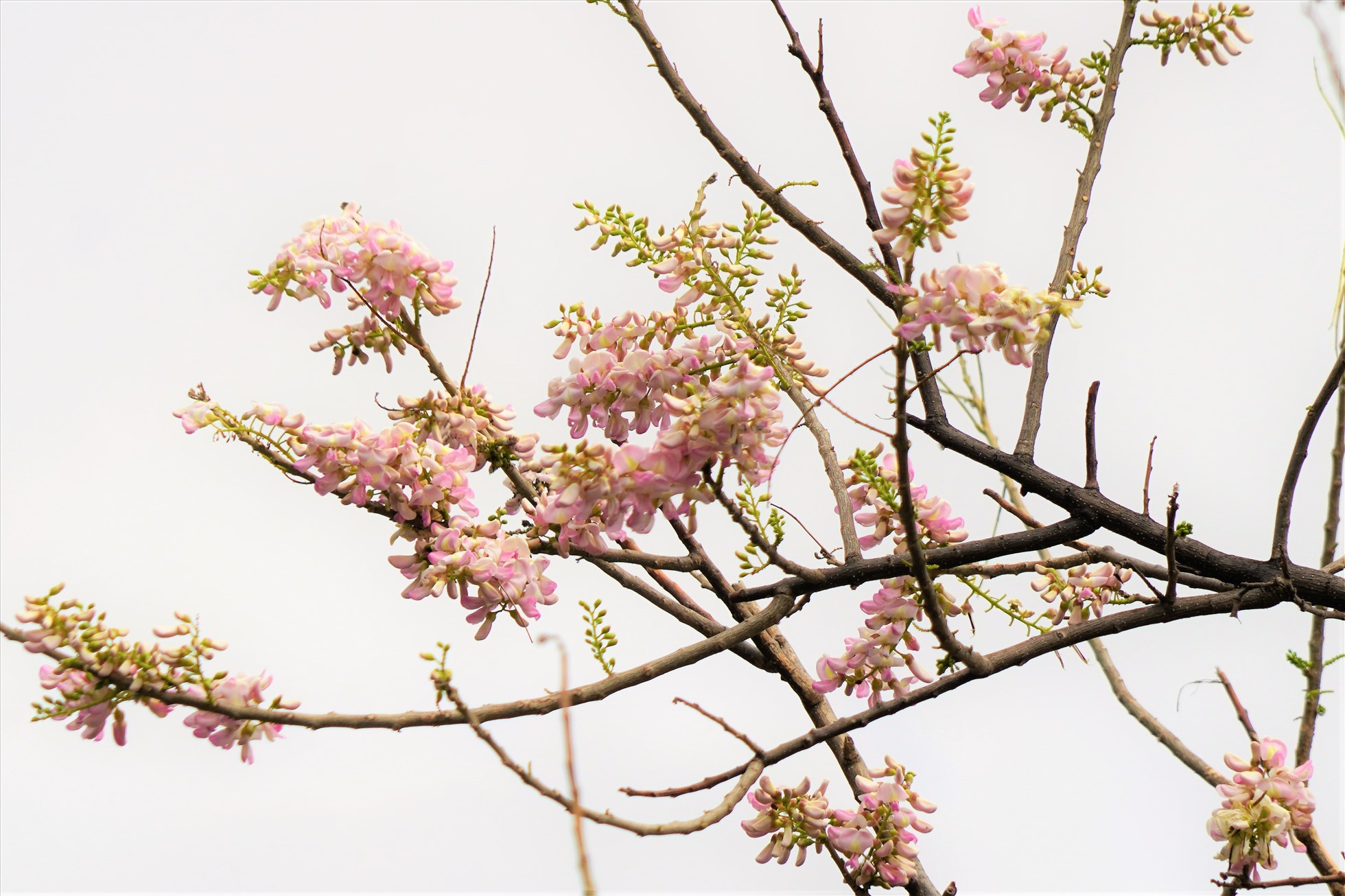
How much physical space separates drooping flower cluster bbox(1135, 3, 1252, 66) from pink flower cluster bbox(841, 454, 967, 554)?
35.3 inches

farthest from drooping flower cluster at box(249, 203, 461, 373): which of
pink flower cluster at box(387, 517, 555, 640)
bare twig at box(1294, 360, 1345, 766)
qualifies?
bare twig at box(1294, 360, 1345, 766)

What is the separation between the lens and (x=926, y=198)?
1.15m

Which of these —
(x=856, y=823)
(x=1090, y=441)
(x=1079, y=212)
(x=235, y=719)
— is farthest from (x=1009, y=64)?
(x=235, y=719)

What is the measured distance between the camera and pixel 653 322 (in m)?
1.50

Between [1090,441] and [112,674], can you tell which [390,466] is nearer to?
[112,674]

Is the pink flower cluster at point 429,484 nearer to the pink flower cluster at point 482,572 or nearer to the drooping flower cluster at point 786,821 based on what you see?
the pink flower cluster at point 482,572

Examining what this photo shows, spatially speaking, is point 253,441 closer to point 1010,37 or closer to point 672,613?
point 672,613

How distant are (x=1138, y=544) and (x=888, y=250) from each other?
0.52m

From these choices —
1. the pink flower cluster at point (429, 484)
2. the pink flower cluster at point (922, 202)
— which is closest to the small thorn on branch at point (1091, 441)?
the pink flower cluster at point (922, 202)

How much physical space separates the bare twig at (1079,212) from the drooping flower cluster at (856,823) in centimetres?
55

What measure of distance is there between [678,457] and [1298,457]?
2.58 feet

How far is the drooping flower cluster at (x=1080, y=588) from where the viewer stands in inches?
67.2

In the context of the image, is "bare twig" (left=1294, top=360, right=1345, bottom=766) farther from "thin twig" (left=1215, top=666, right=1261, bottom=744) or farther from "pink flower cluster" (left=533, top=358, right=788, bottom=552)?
"pink flower cluster" (left=533, top=358, right=788, bottom=552)

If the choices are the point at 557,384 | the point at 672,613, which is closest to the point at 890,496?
the point at 557,384
